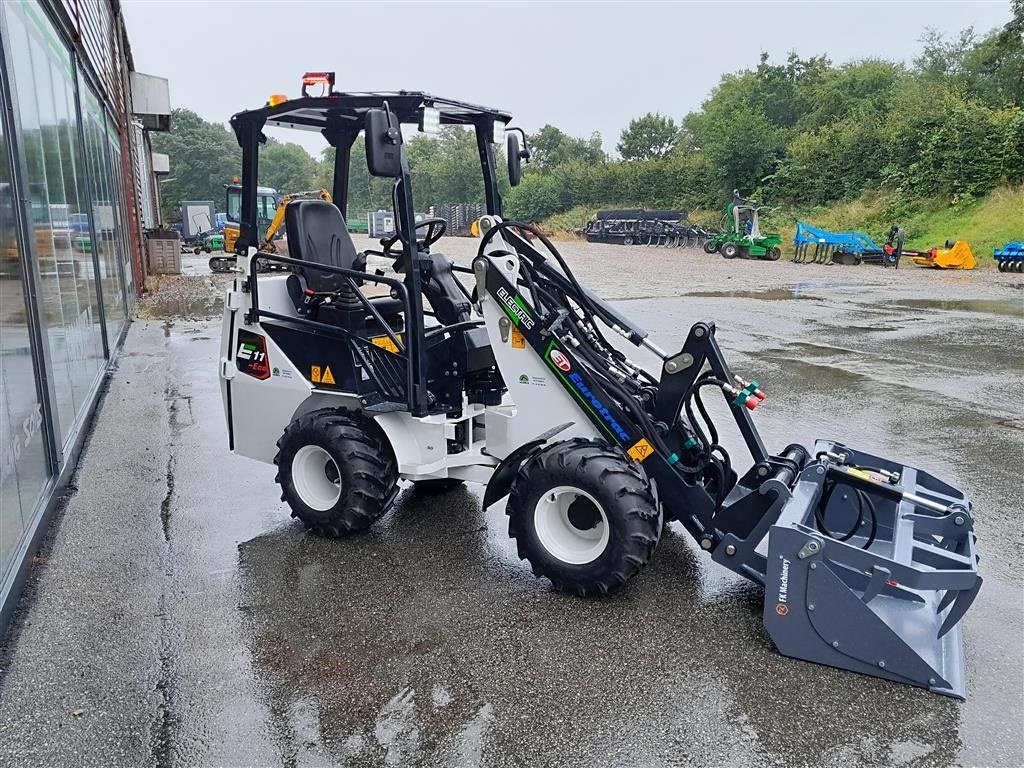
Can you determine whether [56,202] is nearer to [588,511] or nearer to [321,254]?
[321,254]

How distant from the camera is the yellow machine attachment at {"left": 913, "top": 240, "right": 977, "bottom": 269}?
77.9ft

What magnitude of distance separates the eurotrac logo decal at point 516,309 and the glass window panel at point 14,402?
250 cm

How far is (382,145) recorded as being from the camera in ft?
13.1

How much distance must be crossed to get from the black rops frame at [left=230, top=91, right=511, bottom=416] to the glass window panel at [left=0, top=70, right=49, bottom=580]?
47.6 inches

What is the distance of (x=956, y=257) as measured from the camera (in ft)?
78.0

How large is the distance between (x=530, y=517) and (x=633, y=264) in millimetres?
23798

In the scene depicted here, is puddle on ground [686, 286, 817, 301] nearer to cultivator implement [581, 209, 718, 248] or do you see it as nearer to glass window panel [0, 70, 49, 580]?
cultivator implement [581, 209, 718, 248]

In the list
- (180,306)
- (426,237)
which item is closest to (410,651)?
(426,237)

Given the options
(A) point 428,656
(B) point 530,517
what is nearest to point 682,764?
(A) point 428,656

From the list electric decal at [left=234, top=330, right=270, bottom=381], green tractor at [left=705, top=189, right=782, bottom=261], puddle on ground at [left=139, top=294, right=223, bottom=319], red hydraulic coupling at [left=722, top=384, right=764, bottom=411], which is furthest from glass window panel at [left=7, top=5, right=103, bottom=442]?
green tractor at [left=705, top=189, right=782, bottom=261]

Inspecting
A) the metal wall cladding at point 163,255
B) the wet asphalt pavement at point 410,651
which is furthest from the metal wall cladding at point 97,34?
the metal wall cladding at point 163,255

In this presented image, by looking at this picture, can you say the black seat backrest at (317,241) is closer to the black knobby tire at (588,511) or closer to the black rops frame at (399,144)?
the black rops frame at (399,144)

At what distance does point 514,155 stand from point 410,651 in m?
2.97

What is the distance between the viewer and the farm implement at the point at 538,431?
352 cm
